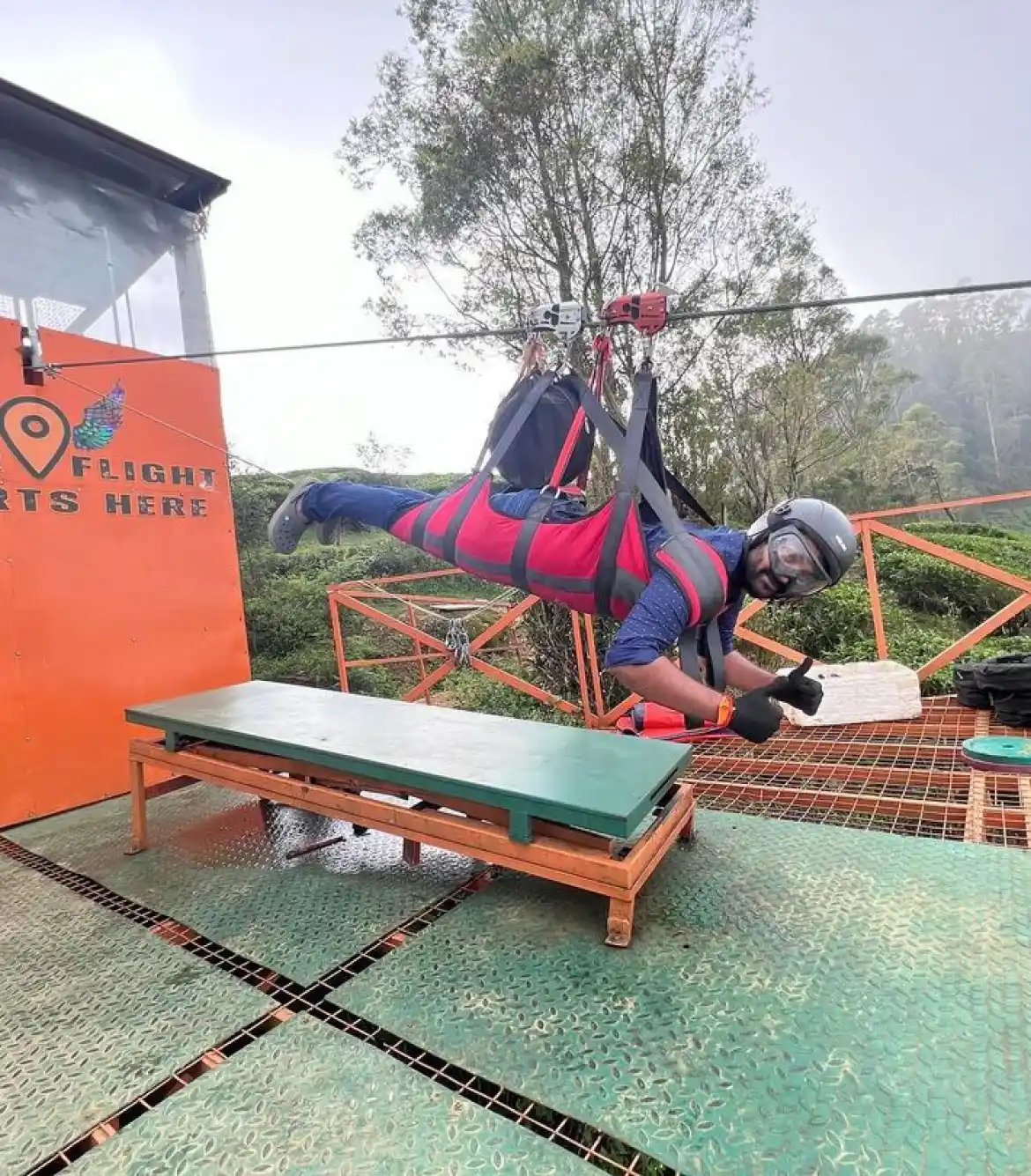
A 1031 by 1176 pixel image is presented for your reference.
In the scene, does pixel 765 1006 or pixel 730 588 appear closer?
pixel 765 1006

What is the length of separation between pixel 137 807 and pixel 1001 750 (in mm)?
3956

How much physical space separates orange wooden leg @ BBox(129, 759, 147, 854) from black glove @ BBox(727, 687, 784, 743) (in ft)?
7.85

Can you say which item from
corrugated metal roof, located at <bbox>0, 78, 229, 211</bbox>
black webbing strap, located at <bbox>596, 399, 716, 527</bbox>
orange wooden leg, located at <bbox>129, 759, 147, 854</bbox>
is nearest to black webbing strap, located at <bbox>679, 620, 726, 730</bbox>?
black webbing strap, located at <bbox>596, 399, 716, 527</bbox>

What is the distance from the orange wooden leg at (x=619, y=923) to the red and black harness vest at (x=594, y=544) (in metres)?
0.71

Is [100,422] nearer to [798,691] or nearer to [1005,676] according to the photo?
[798,691]

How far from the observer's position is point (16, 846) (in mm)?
3004

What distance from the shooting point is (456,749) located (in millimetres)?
2377

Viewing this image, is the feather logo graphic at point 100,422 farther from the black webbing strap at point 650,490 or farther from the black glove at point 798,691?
the black glove at point 798,691

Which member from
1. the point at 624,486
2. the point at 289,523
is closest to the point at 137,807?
the point at 289,523

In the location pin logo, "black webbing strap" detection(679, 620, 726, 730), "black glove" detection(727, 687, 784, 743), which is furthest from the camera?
the location pin logo

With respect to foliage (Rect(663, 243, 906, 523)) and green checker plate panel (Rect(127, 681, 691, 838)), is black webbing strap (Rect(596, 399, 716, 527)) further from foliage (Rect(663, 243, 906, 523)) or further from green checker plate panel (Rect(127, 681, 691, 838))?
foliage (Rect(663, 243, 906, 523))

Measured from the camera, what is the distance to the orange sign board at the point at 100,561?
10.5 ft

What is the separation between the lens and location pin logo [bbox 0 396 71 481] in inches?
125

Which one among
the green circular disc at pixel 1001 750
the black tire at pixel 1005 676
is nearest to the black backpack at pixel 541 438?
the green circular disc at pixel 1001 750
